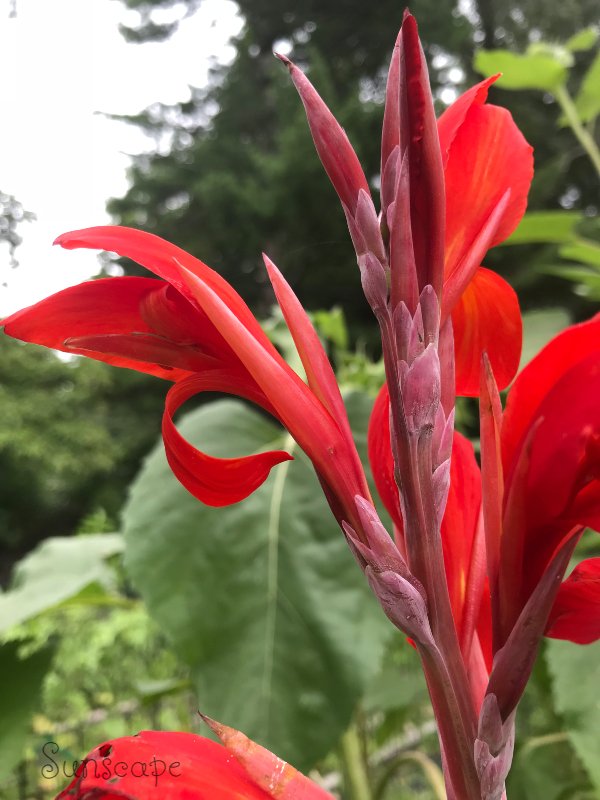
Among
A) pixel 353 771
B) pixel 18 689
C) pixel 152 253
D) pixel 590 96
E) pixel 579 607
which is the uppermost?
pixel 590 96

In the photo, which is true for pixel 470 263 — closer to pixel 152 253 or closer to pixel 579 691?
pixel 152 253

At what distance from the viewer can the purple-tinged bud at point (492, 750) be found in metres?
0.15

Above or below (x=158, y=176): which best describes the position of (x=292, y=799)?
below

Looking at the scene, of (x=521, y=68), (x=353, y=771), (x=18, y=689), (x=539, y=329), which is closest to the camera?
(x=18, y=689)

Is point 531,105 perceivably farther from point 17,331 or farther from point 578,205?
point 17,331

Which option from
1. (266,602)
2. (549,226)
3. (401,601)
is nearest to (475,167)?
(401,601)

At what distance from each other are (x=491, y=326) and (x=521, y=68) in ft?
2.57

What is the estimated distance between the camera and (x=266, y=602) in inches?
18.5

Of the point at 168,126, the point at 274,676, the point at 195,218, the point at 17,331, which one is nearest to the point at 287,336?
the point at 274,676

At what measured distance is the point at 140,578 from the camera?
1.58 ft

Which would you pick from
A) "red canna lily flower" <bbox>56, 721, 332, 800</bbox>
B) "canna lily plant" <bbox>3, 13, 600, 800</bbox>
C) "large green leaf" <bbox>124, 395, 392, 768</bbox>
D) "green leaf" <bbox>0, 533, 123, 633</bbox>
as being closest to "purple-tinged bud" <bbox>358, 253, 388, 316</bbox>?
"canna lily plant" <bbox>3, 13, 600, 800</bbox>

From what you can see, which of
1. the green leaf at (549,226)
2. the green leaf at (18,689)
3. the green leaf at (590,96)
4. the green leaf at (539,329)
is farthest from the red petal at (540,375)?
the green leaf at (590,96)

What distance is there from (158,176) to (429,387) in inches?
234

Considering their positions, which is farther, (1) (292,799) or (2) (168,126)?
(2) (168,126)
